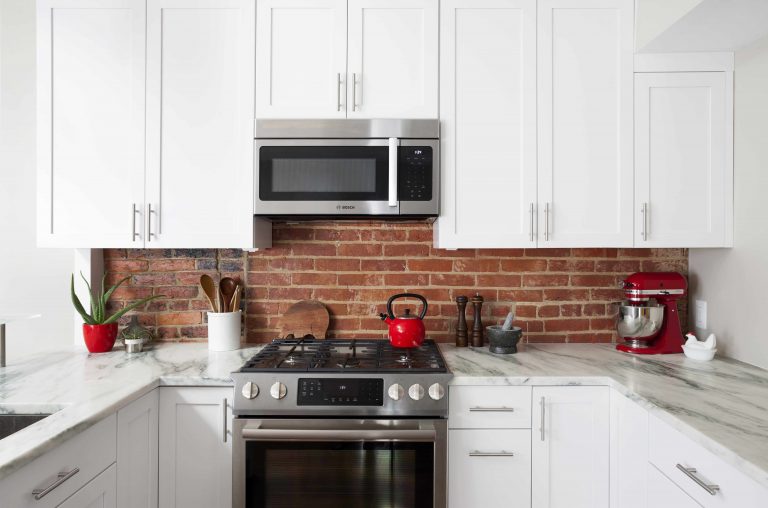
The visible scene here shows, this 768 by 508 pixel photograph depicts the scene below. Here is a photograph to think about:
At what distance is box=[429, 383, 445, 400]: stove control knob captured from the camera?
174cm

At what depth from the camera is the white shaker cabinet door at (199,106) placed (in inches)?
79.9

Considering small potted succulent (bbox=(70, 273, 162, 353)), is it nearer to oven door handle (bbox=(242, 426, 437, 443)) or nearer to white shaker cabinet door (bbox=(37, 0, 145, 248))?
white shaker cabinet door (bbox=(37, 0, 145, 248))

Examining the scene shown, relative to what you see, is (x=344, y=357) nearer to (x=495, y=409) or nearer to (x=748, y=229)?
(x=495, y=409)

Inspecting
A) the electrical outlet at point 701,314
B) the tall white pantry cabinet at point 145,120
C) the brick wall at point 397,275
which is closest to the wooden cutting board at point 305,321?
the brick wall at point 397,275

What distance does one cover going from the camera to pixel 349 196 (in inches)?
79.5

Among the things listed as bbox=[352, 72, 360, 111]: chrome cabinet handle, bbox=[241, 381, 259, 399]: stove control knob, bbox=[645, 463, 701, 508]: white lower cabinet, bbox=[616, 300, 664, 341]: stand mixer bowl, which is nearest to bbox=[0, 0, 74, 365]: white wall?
bbox=[241, 381, 259, 399]: stove control knob

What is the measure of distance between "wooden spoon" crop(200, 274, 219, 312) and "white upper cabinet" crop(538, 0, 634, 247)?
1.61m

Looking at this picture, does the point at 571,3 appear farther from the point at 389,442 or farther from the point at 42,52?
the point at 42,52

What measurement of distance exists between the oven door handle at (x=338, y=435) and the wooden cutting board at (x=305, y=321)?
72 cm

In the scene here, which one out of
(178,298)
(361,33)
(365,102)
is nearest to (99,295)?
(178,298)

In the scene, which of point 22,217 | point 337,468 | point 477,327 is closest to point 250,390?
point 337,468

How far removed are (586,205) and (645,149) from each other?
1.20 feet

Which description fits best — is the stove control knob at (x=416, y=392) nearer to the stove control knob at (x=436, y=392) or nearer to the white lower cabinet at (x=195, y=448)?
the stove control knob at (x=436, y=392)

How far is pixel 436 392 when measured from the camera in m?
1.74
